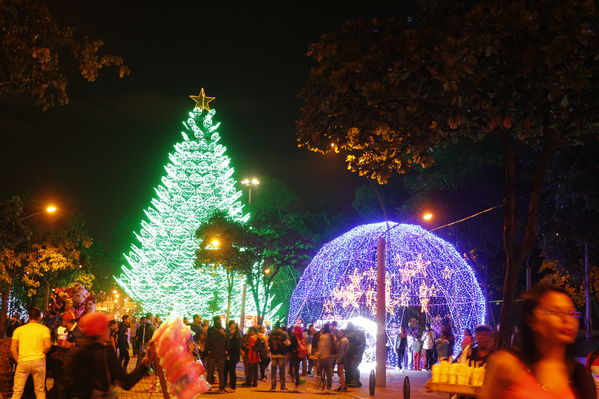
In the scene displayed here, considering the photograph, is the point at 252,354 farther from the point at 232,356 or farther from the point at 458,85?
the point at 458,85

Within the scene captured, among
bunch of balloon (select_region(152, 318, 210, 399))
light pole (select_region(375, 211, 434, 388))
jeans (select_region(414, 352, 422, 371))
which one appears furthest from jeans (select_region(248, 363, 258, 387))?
bunch of balloon (select_region(152, 318, 210, 399))

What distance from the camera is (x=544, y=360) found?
10.7 feet

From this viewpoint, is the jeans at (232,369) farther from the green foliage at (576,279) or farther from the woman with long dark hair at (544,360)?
the green foliage at (576,279)

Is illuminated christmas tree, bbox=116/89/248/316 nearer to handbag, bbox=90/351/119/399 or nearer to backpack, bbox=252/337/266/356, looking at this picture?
backpack, bbox=252/337/266/356

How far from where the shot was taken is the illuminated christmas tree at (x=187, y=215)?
153 ft

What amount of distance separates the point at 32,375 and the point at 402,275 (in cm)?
1498

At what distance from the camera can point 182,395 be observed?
7.52 metres

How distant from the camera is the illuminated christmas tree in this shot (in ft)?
153

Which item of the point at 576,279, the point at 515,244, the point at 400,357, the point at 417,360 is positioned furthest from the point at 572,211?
the point at 515,244

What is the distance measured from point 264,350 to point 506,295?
11.2 metres

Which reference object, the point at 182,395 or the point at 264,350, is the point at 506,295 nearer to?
the point at 182,395

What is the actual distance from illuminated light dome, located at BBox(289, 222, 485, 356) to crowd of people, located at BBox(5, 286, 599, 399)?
1445 mm

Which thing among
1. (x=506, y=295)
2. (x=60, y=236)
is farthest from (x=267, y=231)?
(x=506, y=295)

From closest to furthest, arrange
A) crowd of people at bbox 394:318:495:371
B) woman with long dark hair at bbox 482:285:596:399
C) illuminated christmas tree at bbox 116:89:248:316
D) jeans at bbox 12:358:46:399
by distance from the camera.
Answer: woman with long dark hair at bbox 482:285:596:399 → jeans at bbox 12:358:46:399 → crowd of people at bbox 394:318:495:371 → illuminated christmas tree at bbox 116:89:248:316
